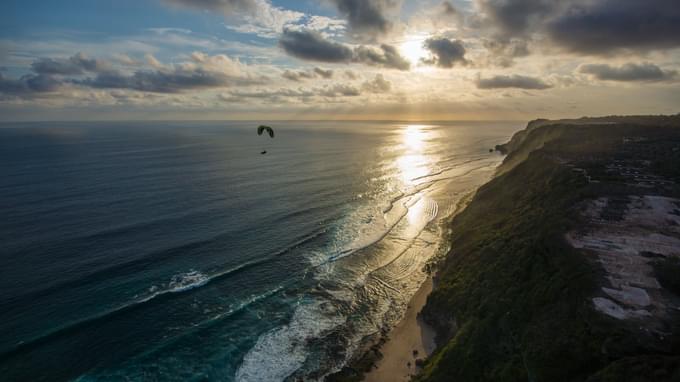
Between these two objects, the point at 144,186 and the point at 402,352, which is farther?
the point at 144,186

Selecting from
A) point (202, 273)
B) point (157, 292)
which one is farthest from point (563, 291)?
point (157, 292)

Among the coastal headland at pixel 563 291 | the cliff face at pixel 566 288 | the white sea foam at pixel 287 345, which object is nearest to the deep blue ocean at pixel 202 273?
the white sea foam at pixel 287 345

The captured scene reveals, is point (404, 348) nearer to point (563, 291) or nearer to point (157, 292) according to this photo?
point (563, 291)

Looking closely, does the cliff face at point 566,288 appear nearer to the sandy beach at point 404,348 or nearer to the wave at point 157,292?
the sandy beach at point 404,348

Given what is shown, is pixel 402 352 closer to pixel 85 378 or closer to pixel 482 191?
pixel 85 378

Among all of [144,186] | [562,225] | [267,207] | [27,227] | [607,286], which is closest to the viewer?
[607,286]

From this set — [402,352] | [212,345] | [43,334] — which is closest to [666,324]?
[402,352]

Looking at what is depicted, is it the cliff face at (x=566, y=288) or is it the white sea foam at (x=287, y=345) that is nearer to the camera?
the cliff face at (x=566, y=288)
